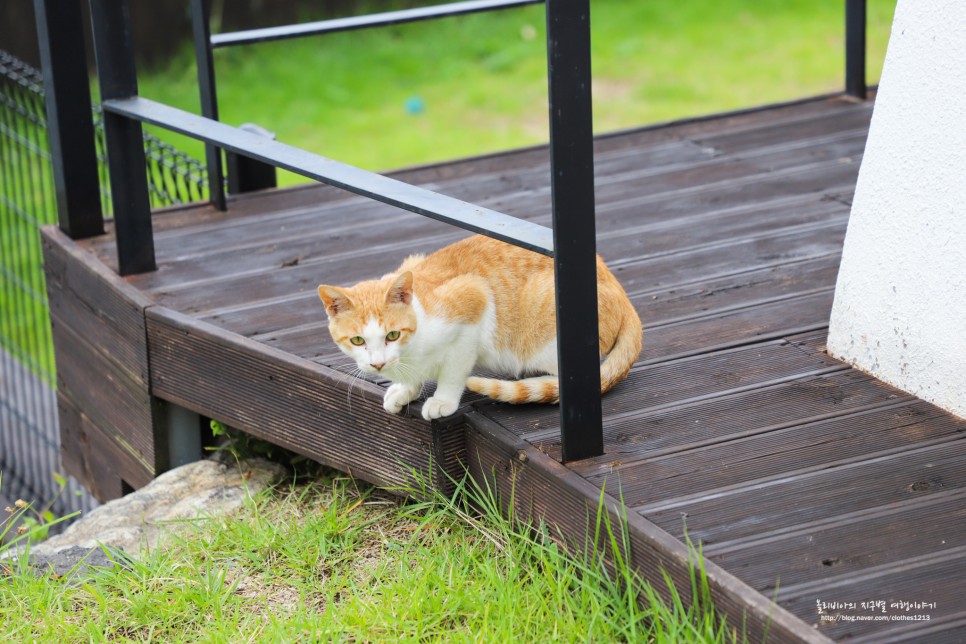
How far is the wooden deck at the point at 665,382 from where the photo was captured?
1.92 metres

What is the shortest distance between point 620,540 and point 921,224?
36.1 inches

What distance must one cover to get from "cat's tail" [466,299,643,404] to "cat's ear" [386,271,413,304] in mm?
234

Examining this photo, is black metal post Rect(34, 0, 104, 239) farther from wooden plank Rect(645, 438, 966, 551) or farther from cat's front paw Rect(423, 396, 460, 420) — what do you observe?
wooden plank Rect(645, 438, 966, 551)

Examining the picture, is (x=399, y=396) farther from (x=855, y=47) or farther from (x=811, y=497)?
(x=855, y=47)

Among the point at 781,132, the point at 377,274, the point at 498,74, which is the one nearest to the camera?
the point at 377,274

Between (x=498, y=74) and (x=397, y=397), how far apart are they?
6.46 meters

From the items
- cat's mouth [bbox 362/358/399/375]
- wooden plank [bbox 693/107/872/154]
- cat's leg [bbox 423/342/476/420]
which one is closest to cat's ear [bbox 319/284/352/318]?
cat's mouth [bbox 362/358/399/375]

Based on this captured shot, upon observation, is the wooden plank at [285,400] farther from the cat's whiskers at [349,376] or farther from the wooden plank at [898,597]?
the wooden plank at [898,597]

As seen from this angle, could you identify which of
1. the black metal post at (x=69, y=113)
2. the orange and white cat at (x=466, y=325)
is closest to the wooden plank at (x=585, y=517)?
the orange and white cat at (x=466, y=325)

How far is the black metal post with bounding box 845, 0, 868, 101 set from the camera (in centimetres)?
414

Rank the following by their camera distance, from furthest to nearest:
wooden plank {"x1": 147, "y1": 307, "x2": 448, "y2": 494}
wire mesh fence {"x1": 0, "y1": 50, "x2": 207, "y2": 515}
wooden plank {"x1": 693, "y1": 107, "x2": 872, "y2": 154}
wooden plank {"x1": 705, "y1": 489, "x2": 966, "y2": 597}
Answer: wooden plank {"x1": 693, "y1": 107, "x2": 872, "y2": 154}
wire mesh fence {"x1": 0, "y1": 50, "x2": 207, "y2": 515}
wooden plank {"x1": 147, "y1": 307, "x2": 448, "y2": 494}
wooden plank {"x1": 705, "y1": 489, "x2": 966, "y2": 597}

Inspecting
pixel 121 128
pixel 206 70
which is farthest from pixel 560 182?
pixel 206 70

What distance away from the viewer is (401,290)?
216 centimetres

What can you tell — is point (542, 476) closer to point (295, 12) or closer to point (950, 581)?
point (950, 581)
